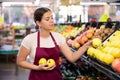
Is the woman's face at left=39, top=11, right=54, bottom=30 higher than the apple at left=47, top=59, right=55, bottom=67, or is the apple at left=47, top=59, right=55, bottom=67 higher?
the woman's face at left=39, top=11, right=54, bottom=30

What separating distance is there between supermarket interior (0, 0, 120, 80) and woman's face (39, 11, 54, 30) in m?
0.53

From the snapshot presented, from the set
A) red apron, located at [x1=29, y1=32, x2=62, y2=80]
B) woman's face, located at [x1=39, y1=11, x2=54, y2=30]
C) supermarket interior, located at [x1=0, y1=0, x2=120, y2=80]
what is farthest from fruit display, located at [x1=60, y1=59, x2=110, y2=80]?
woman's face, located at [x1=39, y1=11, x2=54, y2=30]

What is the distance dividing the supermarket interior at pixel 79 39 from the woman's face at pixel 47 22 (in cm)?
53

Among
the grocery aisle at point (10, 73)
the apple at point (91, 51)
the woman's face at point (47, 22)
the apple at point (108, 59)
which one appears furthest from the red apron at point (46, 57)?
the grocery aisle at point (10, 73)

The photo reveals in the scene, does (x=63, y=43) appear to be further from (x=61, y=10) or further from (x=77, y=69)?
(x=61, y=10)

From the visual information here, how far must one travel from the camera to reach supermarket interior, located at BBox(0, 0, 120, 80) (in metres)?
3.00

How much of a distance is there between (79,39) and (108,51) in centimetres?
156

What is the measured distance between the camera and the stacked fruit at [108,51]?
8.97 feet

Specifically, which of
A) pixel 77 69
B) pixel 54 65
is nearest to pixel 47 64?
pixel 54 65

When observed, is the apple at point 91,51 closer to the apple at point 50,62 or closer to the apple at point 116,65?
the apple at point 50,62

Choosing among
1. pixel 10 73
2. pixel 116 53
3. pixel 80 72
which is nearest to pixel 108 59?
pixel 116 53

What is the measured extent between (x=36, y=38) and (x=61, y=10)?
1188cm

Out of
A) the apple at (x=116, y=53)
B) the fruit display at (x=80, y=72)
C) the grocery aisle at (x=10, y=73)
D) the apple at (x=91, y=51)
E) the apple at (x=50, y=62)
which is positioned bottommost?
the grocery aisle at (x=10, y=73)

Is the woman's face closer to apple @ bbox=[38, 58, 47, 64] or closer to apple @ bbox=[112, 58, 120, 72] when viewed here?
apple @ bbox=[38, 58, 47, 64]
